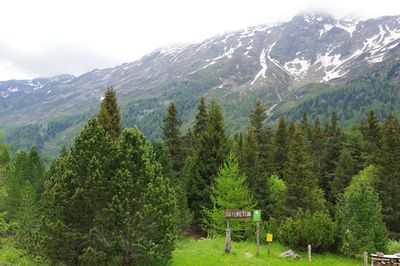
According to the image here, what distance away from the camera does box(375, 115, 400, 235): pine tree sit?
50312 millimetres

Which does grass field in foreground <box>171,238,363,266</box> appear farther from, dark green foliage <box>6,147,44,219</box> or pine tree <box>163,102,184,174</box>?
dark green foliage <box>6,147,44,219</box>

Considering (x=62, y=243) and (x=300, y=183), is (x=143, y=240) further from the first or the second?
(x=300, y=183)

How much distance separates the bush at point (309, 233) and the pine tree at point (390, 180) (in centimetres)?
1933

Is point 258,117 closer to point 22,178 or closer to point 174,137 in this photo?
point 174,137

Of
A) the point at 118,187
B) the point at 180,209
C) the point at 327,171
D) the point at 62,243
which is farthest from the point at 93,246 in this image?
the point at 327,171

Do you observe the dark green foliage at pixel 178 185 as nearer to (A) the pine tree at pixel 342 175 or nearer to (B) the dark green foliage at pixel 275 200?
(B) the dark green foliage at pixel 275 200

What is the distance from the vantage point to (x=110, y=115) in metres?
42.1

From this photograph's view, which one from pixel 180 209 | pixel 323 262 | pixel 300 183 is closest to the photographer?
pixel 323 262

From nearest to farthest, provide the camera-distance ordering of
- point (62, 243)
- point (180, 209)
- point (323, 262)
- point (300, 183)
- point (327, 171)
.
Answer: point (62, 243) < point (323, 262) < point (180, 209) < point (300, 183) < point (327, 171)

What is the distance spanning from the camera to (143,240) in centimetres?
2552

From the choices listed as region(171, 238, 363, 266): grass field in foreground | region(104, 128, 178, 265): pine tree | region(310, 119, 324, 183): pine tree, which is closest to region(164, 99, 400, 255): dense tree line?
region(310, 119, 324, 183): pine tree

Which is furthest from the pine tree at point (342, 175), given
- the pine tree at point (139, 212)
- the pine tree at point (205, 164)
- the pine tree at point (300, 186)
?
the pine tree at point (139, 212)

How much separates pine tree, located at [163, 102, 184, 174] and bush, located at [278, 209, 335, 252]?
23.4 m

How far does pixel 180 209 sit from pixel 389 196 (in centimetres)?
2634
